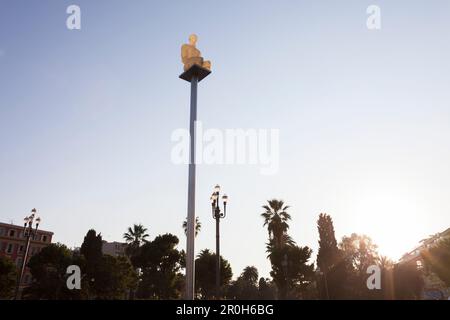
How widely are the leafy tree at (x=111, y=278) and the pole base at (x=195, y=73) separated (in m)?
37.6

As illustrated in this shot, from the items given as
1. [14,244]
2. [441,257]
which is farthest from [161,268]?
[441,257]

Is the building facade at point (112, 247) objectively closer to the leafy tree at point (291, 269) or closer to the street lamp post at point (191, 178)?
the leafy tree at point (291, 269)

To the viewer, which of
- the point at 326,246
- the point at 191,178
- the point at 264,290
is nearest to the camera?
the point at 191,178

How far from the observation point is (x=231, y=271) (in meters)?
50.5

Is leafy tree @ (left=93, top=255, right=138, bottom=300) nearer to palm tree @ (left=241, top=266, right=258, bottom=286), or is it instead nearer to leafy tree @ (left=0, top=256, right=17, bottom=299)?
leafy tree @ (left=0, top=256, right=17, bottom=299)

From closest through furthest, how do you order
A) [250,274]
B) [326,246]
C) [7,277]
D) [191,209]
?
[191,209] → [7,277] → [326,246] → [250,274]

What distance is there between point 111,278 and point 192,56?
126 feet

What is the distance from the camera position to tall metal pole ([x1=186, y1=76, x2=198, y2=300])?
9891 millimetres

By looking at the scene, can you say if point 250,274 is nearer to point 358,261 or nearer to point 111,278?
point 358,261

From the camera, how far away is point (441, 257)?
23031 millimetres

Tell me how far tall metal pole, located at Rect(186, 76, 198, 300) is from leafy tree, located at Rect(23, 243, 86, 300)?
3282 centimetres

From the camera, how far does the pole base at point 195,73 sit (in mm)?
12539

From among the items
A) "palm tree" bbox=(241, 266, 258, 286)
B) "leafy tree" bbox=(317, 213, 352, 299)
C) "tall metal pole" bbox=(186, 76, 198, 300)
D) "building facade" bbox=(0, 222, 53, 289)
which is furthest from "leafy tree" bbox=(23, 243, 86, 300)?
"palm tree" bbox=(241, 266, 258, 286)
